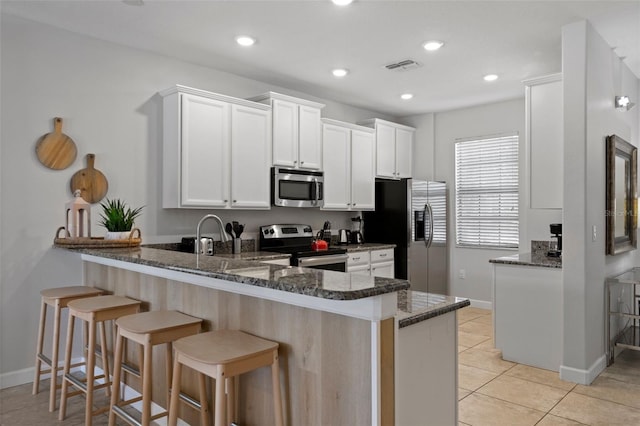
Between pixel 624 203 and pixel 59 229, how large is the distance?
4.76m

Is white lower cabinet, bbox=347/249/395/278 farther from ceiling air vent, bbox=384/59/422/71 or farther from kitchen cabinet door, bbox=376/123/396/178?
ceiling air vent, bbox=384/59/422/71

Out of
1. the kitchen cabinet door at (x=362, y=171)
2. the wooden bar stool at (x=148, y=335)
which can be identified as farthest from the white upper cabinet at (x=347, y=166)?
the wooden bar stool at (x=148, y=335)

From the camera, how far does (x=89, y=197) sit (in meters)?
3.50

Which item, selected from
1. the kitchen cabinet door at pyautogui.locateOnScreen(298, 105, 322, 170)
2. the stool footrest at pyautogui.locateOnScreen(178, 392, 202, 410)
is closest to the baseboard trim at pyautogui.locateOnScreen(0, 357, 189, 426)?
the stool footrest at pyautogui.locateOnScreen(178, 392, 202, 410)

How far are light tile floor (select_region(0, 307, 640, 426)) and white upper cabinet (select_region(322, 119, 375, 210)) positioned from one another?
88.5 inches

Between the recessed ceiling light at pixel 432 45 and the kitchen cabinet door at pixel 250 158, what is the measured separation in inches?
63.1

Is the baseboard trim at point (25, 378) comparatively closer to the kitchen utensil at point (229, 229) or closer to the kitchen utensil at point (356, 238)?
the kitchen utensil at point (229, 229)

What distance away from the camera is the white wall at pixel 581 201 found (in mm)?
3240

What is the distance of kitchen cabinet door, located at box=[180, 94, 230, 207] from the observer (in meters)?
3.77

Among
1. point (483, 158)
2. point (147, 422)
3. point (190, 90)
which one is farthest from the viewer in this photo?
point (483, 158)

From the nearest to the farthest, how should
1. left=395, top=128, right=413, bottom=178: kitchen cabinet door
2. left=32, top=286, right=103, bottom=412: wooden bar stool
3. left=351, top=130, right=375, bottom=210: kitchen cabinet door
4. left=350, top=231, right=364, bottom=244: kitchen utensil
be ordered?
left=32, top=286, right=103, bottom=412: wooden bar stool < left=351, top=130, right=375, bottom=210: kitchen cabinet door < left=350, top=231, right=364, bottom=244: kitchen utensil < left=395, top=128, right=413, bottom=178: kitchen cabinet door

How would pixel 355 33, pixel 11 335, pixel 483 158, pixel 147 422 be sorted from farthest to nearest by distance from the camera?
pixel 483 158 → pixel 355 33 → pixel 11 335 → pixel 147 422

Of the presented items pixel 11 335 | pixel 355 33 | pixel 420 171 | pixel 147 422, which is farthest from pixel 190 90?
pixel 420 171

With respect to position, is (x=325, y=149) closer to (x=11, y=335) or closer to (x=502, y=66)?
(x=502, y=66)
